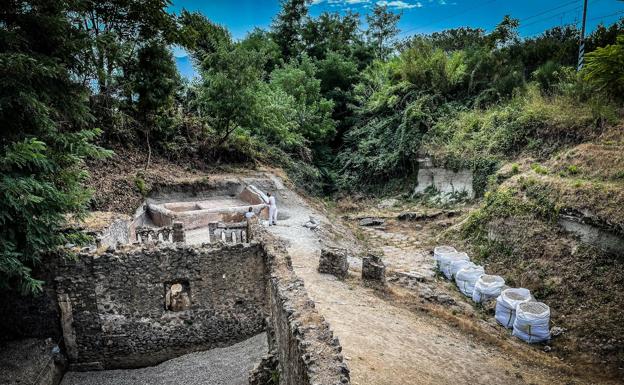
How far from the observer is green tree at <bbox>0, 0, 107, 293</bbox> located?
7824 millimetres

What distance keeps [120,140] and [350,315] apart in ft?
53.8

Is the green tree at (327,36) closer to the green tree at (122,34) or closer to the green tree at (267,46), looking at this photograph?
the green tree at (267,46)

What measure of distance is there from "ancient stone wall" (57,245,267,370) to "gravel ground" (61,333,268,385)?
245 millimetres

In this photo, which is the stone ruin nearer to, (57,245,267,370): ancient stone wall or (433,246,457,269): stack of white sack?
(57,245,267,370): ancient stone wall

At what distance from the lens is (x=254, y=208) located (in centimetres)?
1670

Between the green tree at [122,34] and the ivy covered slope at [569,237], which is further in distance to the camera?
the green tree at [122,34]

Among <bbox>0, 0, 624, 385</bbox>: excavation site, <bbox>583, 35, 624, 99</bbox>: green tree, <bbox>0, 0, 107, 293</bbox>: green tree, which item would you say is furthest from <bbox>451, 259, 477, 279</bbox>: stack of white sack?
<bbox>0, 0, 107, 293</bbox>: green tree

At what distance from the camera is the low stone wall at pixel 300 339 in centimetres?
467

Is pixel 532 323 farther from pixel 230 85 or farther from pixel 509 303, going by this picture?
pixel 230 85

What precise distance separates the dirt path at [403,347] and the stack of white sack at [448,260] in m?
3.40

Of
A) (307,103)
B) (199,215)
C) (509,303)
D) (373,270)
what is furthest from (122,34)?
(509,303)

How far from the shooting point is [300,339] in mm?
5395

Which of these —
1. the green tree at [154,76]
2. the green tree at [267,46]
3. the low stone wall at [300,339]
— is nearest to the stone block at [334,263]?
the low stone wall at [300,339]

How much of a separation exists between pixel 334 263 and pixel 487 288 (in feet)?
14.4
